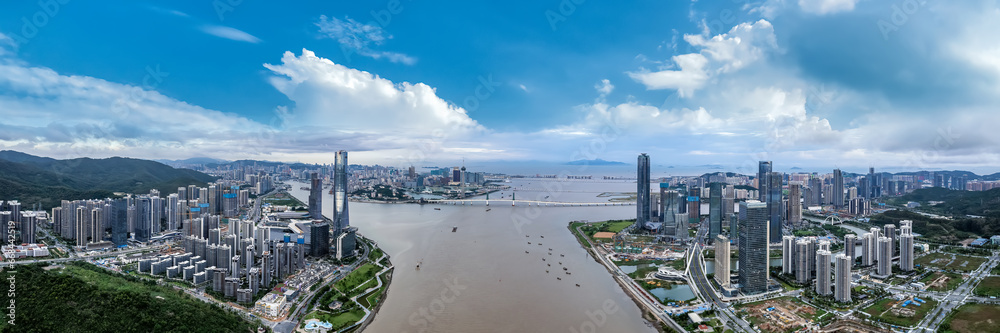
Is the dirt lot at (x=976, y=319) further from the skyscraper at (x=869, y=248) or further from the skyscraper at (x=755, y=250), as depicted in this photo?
the skyscraper at (x=869, y=248)

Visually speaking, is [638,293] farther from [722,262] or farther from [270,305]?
[270,305]

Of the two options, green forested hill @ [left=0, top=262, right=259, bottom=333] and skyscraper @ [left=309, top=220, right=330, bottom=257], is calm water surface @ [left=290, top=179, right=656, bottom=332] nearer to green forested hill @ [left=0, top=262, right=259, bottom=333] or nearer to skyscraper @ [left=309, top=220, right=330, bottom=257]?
skyscraper @ [left=309, top=220, right=330, bottom=257]

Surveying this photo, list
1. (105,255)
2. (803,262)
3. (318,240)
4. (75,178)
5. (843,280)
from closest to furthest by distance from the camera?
→ (843,280), (803,262), (105,255), (318,240), (75,178)

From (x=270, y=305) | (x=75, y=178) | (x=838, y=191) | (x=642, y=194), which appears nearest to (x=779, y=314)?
(x=270, y=305)

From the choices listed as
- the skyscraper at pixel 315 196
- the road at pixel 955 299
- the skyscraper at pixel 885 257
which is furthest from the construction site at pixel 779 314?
the skyscraper at pixel 315 196

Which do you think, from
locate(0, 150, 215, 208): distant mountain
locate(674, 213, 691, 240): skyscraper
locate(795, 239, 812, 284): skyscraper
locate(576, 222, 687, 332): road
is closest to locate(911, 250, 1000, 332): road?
locate(795, 239, 812, 284): skyscraper

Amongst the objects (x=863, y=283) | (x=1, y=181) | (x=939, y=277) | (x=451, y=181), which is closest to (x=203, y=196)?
(x=1, y=181)
